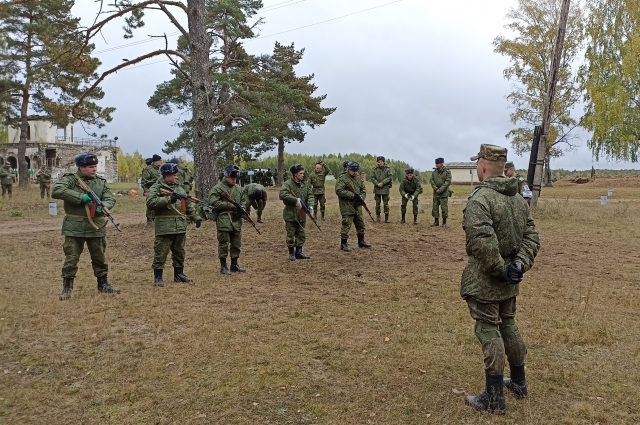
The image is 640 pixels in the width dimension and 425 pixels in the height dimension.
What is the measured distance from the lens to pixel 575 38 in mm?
35594

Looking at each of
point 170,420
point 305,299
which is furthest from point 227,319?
point 170,420

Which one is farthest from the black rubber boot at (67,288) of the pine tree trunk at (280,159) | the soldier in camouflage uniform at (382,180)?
the pine tree trunk at (280,159)

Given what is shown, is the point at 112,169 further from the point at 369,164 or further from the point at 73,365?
the point at 73,365

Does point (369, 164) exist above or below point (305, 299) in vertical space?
above

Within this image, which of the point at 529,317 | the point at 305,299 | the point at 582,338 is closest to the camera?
the point at 582,338

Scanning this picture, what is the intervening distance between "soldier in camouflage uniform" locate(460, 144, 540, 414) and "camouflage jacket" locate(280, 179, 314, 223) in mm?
5996

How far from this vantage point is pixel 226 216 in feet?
28.1

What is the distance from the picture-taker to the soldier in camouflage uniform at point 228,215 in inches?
335

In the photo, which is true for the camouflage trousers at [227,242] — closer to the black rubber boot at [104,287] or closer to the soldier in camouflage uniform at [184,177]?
the black rubber boot at [104,287]

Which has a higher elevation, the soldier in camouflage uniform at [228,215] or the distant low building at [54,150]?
the distant low building at [54,150]

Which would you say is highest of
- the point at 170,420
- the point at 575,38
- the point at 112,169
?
the point at 575,38

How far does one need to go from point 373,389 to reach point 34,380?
2.97 m

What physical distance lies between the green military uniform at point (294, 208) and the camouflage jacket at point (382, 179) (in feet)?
18.4

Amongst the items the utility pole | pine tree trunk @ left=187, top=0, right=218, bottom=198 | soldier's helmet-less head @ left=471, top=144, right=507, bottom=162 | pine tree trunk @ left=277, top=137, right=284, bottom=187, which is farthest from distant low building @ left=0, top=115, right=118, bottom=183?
soldier's helmet-less head @ left=471, top=144, right=507, bottom=162
